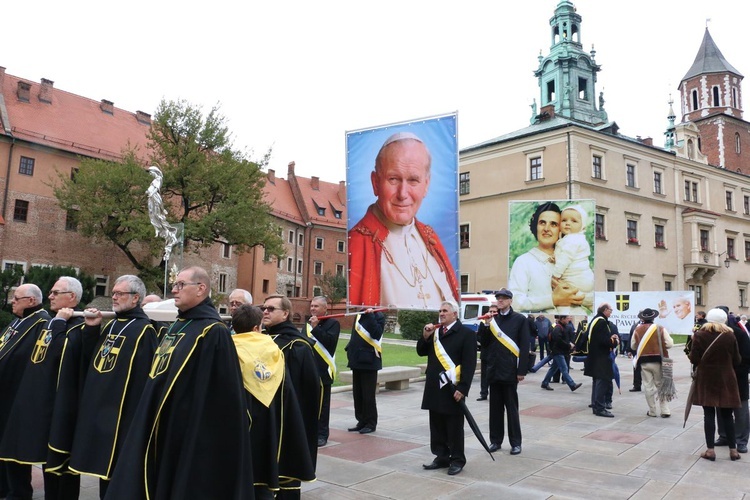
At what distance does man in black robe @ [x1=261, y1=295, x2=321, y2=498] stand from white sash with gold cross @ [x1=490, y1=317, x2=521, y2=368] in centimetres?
343

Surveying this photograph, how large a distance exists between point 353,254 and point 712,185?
52583 mm

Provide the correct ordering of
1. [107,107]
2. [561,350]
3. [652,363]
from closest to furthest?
[652,363]
[561,350]
[107,107]

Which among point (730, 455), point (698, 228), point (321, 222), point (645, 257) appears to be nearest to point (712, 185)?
point (698, 228)

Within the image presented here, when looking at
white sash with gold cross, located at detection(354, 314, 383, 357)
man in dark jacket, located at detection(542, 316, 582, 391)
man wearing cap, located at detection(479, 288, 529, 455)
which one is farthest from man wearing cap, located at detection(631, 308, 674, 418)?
white sash with gold cross, located at detection(354, 314, 383, 357)

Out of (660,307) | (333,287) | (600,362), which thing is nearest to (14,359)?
(600,362)

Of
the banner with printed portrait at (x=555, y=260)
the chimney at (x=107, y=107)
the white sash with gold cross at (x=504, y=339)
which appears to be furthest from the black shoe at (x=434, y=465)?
the chimney at (x=107, y=107)

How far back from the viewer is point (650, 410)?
432 inches

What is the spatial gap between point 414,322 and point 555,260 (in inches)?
998

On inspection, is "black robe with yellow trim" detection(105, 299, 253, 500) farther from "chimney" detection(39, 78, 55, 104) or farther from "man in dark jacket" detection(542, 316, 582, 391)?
"chimney" detection(39, 78, 55, 104)

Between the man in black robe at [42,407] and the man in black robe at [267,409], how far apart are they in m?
1.76

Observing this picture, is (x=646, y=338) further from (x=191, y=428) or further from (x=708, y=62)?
(x=708, y=62)

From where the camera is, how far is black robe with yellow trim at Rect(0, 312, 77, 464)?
202 inches

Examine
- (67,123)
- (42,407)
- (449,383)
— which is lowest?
(42,407)

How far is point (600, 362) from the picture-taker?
10828mm
